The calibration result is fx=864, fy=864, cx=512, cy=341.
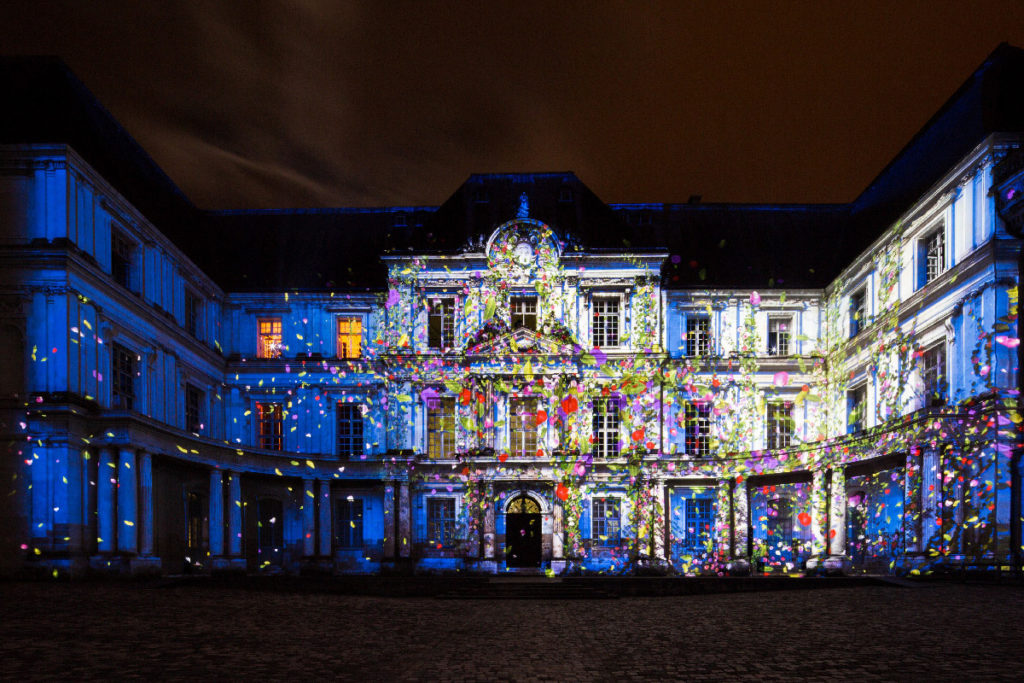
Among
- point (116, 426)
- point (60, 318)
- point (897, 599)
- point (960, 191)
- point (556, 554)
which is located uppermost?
point (960, 191)

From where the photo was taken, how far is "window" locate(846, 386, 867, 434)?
32.1 meters

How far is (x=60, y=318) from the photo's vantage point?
79.6 feet

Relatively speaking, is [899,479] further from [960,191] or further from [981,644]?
[981,644]

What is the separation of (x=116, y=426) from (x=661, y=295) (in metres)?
21.9

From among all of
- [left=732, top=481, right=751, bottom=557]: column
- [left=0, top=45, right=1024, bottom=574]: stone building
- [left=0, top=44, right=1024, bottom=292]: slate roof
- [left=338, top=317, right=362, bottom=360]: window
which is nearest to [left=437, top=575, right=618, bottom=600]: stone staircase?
[left=0, top=45, right=1024, bottom=574]: stone building

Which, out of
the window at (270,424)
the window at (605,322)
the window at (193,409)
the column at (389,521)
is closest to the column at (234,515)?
the window at (193,409)

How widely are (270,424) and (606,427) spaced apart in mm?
14298

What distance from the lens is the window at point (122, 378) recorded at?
27294 millimetres

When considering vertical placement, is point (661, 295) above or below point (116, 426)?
above

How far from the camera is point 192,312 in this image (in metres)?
34.5

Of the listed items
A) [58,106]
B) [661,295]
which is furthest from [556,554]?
[58,106]

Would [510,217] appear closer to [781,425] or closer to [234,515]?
[781,425]

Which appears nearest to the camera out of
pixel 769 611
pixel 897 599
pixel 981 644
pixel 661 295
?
pixel 981 644

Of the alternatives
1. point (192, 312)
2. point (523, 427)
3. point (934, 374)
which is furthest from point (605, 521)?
point (192, 312)
